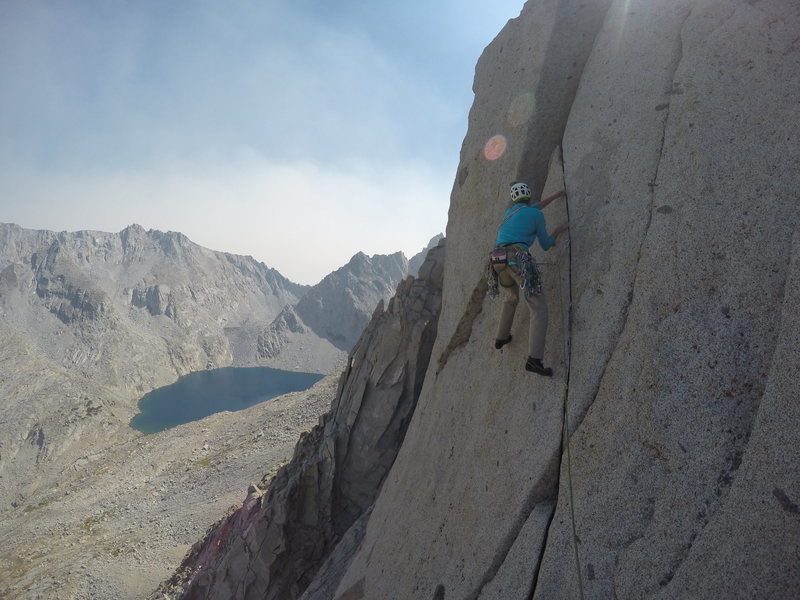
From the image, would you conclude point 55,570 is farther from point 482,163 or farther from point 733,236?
point 733,236

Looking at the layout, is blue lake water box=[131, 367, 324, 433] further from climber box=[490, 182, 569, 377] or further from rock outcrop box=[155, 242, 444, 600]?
climber box=[490, 182, 569, 377]

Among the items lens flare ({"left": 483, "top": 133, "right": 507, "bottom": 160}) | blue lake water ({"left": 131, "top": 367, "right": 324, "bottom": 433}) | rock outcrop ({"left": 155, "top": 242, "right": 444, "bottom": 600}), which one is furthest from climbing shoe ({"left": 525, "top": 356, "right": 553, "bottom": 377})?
blue lake water ({"left": 131, "top": 367, "right": 324, "bottom": 433})

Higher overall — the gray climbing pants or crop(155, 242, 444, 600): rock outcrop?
the gray climbing pants

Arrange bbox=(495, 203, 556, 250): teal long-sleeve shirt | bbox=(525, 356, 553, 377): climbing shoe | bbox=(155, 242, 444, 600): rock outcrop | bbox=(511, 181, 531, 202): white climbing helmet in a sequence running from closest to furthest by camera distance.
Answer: bbox=(525, 356, 553, 377): climbing shoe < bbox=(495, 203, 556, 250): teal long-sleeve shirt < bbox=(511, 181, 531, 202): white climbing helmet < bbox=(155, 242, 444, 600): rock outcrop

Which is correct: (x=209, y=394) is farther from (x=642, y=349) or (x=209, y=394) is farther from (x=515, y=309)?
(x=642, y=349)

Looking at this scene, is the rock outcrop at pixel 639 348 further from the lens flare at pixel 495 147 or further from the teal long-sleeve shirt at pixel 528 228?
the teal long-sleeve shirt at pixel 528 228

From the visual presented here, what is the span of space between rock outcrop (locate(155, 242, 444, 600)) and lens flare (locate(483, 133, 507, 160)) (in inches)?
425

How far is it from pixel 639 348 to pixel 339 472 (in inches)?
712

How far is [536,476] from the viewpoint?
6656 mm

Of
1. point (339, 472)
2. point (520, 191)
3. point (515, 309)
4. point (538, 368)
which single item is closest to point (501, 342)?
point (515, 309)

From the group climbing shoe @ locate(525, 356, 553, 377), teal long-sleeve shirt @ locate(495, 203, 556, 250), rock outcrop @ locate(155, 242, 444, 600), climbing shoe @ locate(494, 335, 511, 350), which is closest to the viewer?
climbing shoe @ locate(525, 356, 553, 377)

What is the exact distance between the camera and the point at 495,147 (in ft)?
36.0

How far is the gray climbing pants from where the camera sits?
23.2ft

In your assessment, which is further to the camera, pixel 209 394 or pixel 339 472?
pixel 209 394
